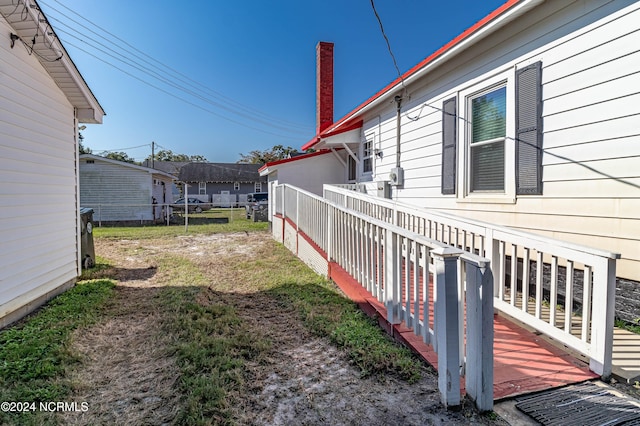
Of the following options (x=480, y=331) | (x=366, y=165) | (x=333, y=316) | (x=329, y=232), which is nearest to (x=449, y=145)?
(x=329, y=232)

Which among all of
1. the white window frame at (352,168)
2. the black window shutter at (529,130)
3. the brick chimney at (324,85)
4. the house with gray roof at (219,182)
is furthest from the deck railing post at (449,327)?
the house with gray roof at (219,182)

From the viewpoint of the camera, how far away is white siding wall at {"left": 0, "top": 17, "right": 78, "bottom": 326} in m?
3.68

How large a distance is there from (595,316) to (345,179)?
8.19 meters

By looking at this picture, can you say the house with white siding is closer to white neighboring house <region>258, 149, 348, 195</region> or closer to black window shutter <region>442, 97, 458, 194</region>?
black window shutter <region>442, 97, 458, 194</region>

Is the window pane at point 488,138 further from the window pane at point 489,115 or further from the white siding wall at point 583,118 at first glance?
the white siding wall at point 583,118

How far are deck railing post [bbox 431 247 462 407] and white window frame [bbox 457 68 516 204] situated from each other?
8.15 feet

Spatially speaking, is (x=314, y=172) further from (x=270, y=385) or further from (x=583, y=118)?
(x=270, y=385)

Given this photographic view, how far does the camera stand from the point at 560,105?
133 inches

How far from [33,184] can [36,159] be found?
34cm

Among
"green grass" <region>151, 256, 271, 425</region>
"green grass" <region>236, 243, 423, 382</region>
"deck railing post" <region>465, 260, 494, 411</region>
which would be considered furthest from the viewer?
"green grass" <region>236, 243, 423, 382</region>

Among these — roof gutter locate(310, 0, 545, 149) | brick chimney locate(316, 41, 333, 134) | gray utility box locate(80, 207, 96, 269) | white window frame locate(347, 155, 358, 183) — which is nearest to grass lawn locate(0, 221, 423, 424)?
gray utility box locate(80, 207, 96, 269)

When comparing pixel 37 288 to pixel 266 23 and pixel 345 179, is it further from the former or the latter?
pixel 266 23

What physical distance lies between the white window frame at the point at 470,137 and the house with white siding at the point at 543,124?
0.01 meters

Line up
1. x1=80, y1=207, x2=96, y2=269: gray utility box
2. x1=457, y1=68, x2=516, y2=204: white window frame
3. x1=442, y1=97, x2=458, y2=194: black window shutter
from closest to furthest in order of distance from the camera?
x1=457, y1=68, x2=516, y2=204: white window frame, x1=442, y1=97, x2=458, y2=194: black window shutter, x1=80, y1=207, x2=96, y2=269: gray utility box
